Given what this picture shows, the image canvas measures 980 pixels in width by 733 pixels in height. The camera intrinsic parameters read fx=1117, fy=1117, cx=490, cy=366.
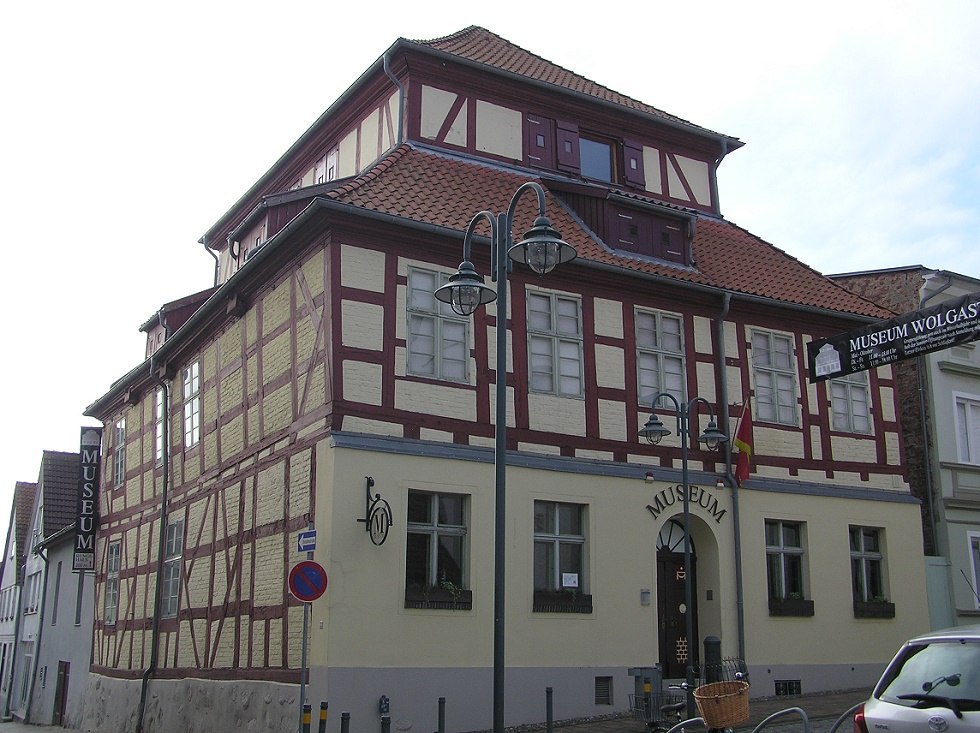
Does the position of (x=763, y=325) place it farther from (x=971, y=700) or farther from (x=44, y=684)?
(x=44, y=684)

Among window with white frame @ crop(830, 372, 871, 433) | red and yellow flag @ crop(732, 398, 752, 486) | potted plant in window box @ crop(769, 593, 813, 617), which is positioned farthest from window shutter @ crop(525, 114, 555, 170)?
potted plant in window box @ crop(769, 593, 813, 617)

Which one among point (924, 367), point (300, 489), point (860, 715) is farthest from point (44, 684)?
point (860, 715)

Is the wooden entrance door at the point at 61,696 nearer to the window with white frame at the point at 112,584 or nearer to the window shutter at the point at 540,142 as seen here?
the window with white frame at the point at 112,584

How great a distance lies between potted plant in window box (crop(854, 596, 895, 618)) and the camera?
21.0 m

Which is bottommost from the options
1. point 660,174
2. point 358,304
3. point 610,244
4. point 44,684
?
point 44,684

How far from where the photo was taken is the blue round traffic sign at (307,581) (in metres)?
13.4

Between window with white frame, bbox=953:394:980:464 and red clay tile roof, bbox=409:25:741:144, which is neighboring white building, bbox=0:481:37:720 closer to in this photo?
red clay tile roof, bbox=409:25:741:144

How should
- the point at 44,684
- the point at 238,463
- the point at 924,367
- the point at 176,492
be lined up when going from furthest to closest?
1. the point at 44,684
2. the point at 924,367
3. the point at 176,492
4. the point at 238,463

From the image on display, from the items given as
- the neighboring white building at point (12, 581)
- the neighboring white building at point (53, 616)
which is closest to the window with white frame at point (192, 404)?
the neighboring white building at point (53, 616)

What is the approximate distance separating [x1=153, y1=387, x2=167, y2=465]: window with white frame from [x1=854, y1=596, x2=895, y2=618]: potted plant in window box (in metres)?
15.1

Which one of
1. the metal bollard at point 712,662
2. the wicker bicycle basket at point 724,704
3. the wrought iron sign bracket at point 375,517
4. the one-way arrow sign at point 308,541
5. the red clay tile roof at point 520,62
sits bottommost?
the wicker bicycle basket at point 724,704

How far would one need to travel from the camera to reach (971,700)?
7.48 meters

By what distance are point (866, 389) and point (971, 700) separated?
16.1 m

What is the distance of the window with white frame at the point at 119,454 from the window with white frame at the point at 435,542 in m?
14.5
